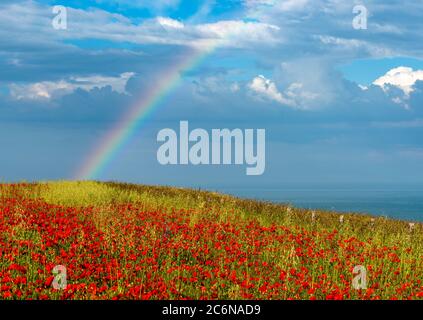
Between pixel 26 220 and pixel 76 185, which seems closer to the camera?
pixel 26 220

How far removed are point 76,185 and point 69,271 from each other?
54.5ft

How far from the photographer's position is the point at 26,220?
15961mm

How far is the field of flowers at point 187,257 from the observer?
1122 centimetres

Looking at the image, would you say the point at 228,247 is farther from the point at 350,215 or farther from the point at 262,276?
the point at 350,215

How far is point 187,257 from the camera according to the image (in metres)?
13.8

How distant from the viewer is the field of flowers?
11.2 m

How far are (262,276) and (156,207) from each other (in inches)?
386
